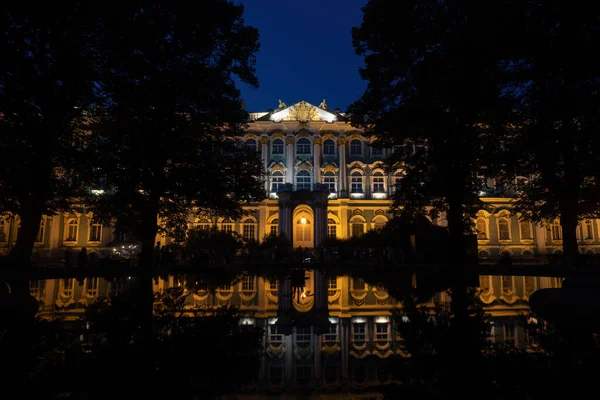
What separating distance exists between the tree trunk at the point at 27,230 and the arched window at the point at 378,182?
32867mm

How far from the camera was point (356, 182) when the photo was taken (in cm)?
4169

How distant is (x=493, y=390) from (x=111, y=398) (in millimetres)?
2669

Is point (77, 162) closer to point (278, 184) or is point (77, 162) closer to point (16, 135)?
point (16, 135)

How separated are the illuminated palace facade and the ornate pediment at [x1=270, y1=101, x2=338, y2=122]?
111 millimetres

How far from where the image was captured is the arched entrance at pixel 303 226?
39406 millimetres

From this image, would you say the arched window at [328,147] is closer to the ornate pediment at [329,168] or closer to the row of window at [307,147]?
the row of window at [307,147]

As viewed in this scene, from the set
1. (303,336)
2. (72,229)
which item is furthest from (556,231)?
(72,229)

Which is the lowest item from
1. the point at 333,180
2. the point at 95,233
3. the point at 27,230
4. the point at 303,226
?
the point at 27,230

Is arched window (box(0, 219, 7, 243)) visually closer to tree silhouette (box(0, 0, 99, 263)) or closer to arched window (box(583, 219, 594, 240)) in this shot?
tree silhouette (box(0, 0, 99, 263))

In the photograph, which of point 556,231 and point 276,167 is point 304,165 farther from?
point 556,231

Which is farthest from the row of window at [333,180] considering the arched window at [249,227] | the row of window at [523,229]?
the row of window at [523,229]

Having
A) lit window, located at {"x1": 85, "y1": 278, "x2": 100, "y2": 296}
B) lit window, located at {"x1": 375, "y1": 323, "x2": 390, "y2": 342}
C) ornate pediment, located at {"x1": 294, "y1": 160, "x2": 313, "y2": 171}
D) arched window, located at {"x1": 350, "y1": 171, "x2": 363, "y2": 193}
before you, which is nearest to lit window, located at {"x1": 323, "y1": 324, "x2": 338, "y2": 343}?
lit window, located at {"x1": 375, "y1": 323, "x2": 390, "y2": 342}

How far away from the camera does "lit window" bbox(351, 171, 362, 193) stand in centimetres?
4159

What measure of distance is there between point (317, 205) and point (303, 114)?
37.8ft
